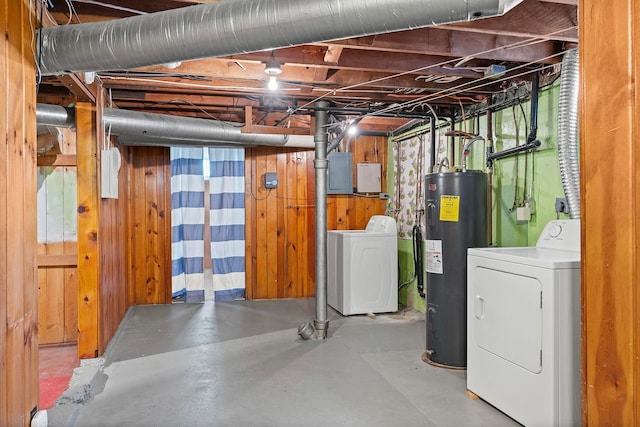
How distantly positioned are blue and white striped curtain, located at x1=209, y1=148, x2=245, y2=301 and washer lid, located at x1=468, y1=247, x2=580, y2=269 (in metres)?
3.30

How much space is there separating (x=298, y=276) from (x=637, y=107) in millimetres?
4858

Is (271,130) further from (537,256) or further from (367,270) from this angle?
(537,256)

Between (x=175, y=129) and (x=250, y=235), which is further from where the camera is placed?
(x=250, y=235)

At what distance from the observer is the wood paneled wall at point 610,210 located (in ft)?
2.91

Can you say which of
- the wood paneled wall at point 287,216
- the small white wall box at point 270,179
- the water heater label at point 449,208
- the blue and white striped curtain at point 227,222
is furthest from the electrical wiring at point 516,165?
the blue and white striped curtain at point 227,222

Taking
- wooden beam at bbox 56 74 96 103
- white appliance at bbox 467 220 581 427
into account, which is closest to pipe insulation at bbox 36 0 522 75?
wooden beam at bbox 56 74 96 103

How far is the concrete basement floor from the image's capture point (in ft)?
7.84

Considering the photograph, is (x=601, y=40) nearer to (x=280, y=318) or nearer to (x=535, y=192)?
(x=535, y=192)

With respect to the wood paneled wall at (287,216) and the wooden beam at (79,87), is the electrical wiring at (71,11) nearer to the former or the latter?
the wooden beam at (79,87)

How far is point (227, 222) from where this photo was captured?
5.31 metres

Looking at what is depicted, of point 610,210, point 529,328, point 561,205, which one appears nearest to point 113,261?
point 529,328

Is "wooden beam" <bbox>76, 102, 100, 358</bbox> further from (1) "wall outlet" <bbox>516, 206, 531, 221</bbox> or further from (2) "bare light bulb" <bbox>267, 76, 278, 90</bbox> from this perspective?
(1) "wall outlet" <bbox>516, 206, 531, 221</bbox>

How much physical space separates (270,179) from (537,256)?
3626mm

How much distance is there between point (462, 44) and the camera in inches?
102
